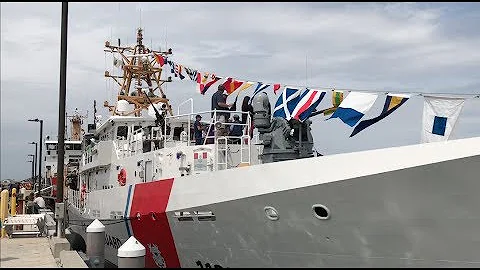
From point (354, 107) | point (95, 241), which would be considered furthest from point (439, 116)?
point (95, 241)

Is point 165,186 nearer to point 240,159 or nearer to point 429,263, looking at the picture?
point 240,159

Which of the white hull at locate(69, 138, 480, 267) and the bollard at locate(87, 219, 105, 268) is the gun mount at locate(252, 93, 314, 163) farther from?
the bollard at locate(87, 219, 105, 268)

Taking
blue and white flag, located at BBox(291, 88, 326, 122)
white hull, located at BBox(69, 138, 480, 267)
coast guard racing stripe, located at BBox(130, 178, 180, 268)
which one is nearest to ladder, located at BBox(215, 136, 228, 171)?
white hull, located at BBox(69, 138, 480, 267)

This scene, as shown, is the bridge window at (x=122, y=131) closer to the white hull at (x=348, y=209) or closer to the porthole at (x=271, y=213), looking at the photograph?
the white hull at (x=348, y=209)

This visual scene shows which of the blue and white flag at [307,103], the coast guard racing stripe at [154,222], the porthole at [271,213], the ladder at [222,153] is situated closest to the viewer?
the porthole at [271,213]

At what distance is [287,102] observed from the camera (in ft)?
30.6

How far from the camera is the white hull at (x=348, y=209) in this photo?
6902mm

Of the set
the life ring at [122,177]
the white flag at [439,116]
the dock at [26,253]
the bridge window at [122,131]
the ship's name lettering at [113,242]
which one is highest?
the bridge window at [122,131]

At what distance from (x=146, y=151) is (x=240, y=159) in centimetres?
308

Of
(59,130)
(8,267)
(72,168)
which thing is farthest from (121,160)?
(72,168)

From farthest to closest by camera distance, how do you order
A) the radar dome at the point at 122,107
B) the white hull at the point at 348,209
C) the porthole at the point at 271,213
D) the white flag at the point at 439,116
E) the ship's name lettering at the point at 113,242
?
the radar dome at the point at 122,107, the ship's name lettering at the point at 113,242, the porthole at the point at 271,213, the white flag at the point at 439,116, the white hull at the point at 348,209

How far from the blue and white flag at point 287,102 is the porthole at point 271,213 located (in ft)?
5.97

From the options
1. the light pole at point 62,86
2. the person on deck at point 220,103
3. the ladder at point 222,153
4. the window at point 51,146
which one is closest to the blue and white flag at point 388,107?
the ladder at point 222,153

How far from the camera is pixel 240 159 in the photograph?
415 inches
